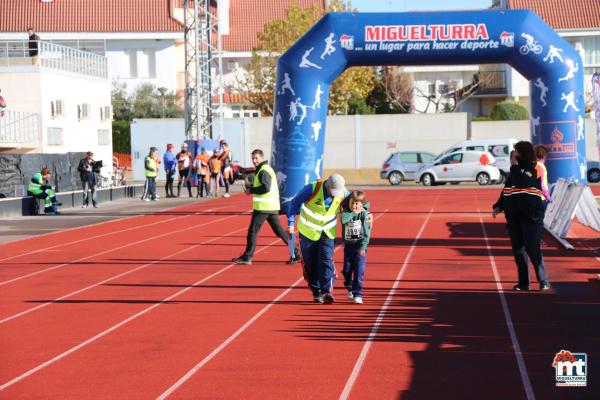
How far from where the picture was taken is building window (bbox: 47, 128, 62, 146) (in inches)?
1763

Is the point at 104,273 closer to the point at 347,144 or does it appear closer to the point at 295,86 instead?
the point at 295,86

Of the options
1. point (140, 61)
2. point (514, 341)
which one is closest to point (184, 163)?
point (514, 341)

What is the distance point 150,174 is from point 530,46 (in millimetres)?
16160

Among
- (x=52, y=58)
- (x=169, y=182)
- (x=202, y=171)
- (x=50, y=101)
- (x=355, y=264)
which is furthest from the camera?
(x=52, y=58)

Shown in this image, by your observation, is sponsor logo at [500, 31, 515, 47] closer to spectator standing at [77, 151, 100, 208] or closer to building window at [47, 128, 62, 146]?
spectator standing at [77, 151, 100, 208]

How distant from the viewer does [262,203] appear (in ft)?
59.8

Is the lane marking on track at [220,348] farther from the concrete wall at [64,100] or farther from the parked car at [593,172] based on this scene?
the parked car at [593,172]

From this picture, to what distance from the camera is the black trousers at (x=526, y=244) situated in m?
14.4

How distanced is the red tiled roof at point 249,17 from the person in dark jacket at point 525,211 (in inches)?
2816

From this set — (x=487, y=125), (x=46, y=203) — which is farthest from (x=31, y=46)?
(x=487, y=125)

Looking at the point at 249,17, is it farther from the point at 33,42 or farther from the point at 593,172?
the point at 33,42

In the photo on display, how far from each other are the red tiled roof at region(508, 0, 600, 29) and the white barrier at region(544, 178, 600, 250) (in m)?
53.8

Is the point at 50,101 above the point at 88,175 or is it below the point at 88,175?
above

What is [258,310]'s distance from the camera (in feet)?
43.5
